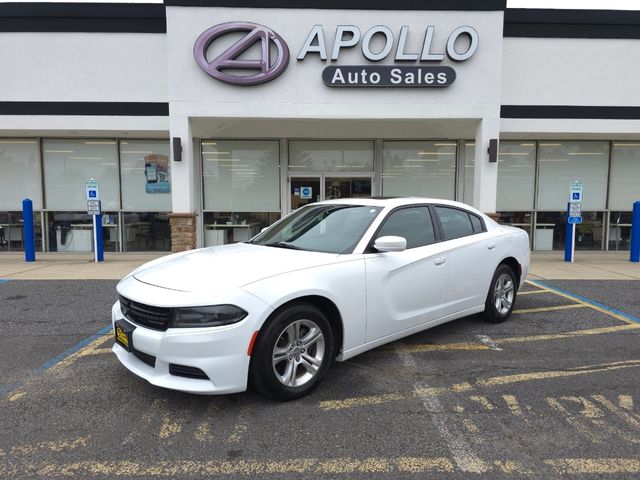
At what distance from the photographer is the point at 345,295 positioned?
344cm

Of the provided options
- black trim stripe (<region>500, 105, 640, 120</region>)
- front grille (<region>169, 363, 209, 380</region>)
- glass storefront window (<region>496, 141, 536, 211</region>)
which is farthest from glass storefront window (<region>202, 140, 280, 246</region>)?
front grille (<region>169, 363, 209, 380</region>)

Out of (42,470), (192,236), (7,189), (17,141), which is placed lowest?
(42,470)

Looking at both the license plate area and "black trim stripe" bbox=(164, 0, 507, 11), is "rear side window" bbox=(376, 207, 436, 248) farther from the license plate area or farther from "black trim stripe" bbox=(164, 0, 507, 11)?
"black trim stripe" bbox=(164, 0, 507, 11)

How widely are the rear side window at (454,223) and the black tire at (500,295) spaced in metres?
0.69

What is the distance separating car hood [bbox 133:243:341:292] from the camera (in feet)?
10.2

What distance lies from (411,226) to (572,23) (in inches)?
405

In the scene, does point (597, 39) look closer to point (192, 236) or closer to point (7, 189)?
point (192, 236)

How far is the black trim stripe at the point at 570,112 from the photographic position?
36.0 feet

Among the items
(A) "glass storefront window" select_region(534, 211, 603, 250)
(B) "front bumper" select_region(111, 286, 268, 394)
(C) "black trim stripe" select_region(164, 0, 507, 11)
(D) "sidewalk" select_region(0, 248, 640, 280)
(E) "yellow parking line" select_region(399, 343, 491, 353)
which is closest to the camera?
(B) "front bumper" select_region(111, 286, 268, 394)

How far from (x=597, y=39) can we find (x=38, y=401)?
45.4 feet

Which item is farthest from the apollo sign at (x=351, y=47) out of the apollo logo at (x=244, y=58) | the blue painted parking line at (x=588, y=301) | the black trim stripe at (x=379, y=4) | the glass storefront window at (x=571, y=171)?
the blue painted parking line at (x=588, y=301)

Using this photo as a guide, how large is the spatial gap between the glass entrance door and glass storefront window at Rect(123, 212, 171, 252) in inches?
147

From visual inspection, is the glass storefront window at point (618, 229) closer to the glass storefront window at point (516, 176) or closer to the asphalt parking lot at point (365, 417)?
the glass storefront window at point (516, 176)

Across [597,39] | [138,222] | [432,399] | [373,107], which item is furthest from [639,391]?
[138,222]
